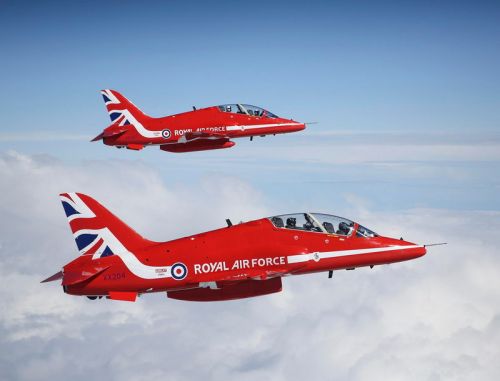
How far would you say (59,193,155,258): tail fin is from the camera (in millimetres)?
33344

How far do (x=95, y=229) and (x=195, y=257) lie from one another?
508cm

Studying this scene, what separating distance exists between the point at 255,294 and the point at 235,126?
19.1 m

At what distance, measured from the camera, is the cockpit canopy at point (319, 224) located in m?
34.7

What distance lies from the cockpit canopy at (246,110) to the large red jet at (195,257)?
18.2 meters

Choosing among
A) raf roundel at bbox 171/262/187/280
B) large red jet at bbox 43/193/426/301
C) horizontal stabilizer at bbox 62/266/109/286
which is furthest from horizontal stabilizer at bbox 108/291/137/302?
raf roundel at bbox 171/262/187/280

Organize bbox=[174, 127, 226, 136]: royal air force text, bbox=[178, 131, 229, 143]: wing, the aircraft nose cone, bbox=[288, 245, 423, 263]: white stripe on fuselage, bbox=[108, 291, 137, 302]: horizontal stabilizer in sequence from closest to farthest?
bbox=[108, 291, 137, 302]: horizontal stabilizer → bbox=[288, 245, 423, 263]: white stripe on fuselage → the aircraft nose cone → bbox=[178, 131, 229, 143]: wing → bbox=[174, 127, 226, 136]: royal air force text

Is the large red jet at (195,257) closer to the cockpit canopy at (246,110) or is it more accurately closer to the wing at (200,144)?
the wing at (200,144)

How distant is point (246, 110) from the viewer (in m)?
51.9

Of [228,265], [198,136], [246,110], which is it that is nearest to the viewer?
[228,265]

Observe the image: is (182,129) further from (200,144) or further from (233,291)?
(233,291)

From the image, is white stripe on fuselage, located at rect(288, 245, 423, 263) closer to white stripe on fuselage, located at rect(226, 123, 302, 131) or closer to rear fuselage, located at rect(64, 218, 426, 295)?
rear fuselage, located at rect(64, 218, 426, 295)

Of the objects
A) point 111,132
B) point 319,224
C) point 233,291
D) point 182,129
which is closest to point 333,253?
point 319,224

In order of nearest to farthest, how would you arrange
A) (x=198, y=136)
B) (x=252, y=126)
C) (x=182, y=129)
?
1. (x=198, y=136)
2. (x=182, y=129)
3. (x=252, y=126)

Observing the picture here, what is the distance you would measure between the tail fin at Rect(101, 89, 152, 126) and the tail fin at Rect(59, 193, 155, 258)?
1785 cm
